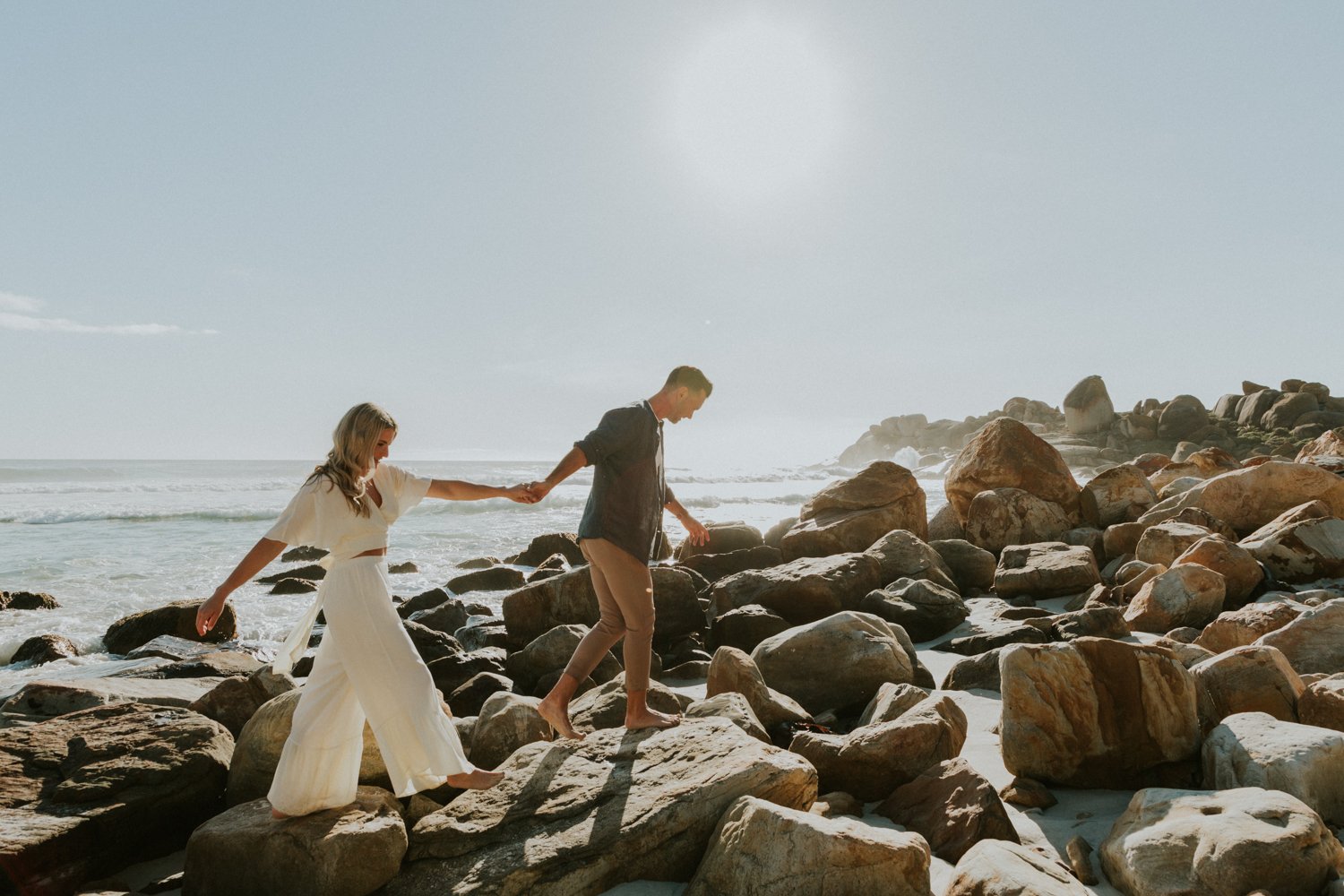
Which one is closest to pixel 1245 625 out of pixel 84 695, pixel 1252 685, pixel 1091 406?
pixel 1252 685

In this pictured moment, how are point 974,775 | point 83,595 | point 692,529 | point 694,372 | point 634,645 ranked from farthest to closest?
point 83,595
point 692,529
point 694,372
point 634,645
point 974,775

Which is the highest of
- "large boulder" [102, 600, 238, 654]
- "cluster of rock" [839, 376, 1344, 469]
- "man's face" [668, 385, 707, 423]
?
"cluster of rock" [839, 376, 1344, 469]

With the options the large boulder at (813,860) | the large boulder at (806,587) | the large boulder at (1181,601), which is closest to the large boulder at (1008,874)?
the large boulder at (813,860)

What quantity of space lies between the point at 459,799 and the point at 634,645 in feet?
3.64

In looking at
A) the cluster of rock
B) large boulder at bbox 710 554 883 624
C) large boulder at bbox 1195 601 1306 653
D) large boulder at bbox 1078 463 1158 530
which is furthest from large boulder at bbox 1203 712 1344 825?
the cluster of rock

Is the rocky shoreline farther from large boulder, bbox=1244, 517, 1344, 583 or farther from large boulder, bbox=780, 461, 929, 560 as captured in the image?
large boulder, bbox=780, 461, 929, 560

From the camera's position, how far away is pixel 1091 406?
39188mm

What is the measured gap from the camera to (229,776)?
3.89 meters

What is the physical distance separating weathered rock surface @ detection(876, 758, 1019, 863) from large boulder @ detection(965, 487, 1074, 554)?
7.70m

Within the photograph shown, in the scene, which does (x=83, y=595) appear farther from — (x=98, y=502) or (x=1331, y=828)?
(x=98, y=502)

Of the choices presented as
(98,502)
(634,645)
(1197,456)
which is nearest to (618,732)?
(634,645)

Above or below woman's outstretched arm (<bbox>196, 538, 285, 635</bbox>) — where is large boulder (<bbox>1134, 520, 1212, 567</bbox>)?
below

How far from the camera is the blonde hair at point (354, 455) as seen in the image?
3275 millimetres

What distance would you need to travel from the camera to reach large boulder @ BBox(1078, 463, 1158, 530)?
37.0 feet
